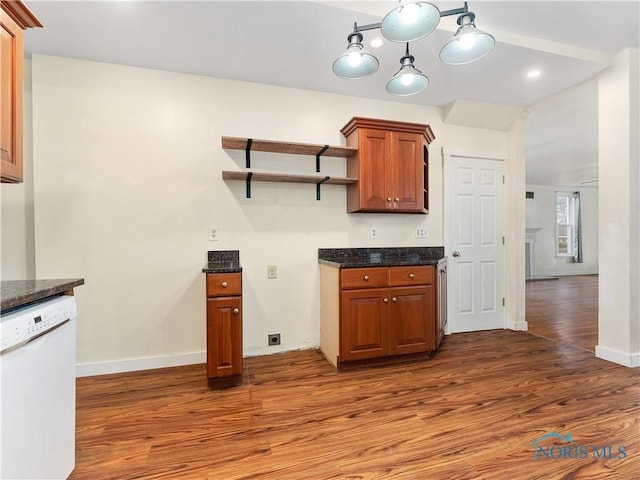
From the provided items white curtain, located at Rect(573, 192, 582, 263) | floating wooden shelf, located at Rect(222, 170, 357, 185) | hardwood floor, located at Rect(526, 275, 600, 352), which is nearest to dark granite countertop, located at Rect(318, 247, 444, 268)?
floating wooden shelf, located at Rect(222, 170, 357, 185)

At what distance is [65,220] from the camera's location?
2.38 m

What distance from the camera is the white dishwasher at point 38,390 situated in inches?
37.5

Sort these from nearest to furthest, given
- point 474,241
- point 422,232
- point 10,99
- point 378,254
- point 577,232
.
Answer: point 10,99
point 378,254
point 422,232
point 474,241
point 577,232

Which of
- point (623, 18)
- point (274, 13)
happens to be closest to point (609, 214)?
point (623, 18)

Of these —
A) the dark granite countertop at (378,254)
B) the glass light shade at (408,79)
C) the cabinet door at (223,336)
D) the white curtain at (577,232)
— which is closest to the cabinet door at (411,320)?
the dark granite countertop at (378,254)

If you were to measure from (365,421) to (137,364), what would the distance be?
1.91 m

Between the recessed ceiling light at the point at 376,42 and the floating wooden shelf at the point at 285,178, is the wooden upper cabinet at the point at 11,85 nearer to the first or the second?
the floating wooden shelf at the point at 285,178

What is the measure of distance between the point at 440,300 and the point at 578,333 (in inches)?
71.8

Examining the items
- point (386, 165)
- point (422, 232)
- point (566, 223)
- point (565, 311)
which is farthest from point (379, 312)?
point (566, 223)

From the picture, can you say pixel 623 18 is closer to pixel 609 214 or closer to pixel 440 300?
pixel 609 214

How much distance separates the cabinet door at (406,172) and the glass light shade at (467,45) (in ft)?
3.44

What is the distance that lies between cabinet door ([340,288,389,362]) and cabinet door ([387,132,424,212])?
2.90ft

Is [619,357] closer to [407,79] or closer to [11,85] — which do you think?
[407,79]

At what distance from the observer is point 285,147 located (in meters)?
2.64
